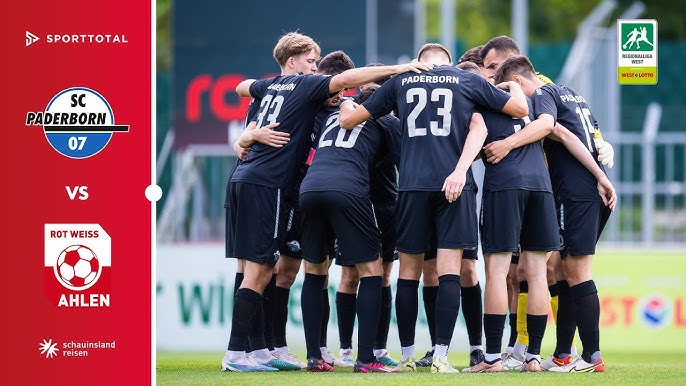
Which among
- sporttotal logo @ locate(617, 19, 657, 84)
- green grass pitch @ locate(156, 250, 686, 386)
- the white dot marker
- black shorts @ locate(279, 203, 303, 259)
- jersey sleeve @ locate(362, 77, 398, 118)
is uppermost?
sporttotal logo @ locate(617, 19, 657, 84)

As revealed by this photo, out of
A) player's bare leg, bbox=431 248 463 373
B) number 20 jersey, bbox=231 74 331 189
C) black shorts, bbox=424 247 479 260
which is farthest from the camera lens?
black shorts, bbox=424 247 479 260

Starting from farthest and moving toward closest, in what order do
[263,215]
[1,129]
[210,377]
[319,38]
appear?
[319,38], [263,215], [210,377], [1,129]

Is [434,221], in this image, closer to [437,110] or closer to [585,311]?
[437,110]

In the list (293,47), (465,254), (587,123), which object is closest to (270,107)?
(293,47)

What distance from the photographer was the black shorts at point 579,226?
26.5ft

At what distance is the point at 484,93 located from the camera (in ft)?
25.7

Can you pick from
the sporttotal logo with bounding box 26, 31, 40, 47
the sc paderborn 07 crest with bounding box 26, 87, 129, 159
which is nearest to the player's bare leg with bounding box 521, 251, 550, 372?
the sc paderborn 07 crest with bounding box 26, 87, 129, 159

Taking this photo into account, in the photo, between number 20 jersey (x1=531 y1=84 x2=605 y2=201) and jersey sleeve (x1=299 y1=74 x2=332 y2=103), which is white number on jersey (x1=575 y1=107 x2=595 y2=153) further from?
jersey sleeve (x1=299 y1=74 x2=332 y2=103)

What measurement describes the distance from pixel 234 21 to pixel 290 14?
0.77 metres

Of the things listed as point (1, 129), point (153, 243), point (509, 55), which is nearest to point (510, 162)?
point (509, 55)

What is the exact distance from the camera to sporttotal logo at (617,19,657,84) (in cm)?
791

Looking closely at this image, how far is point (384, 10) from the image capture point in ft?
52.7

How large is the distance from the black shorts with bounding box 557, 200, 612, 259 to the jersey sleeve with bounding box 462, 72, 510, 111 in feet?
2.92

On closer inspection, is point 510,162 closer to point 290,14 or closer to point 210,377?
point 210,377
